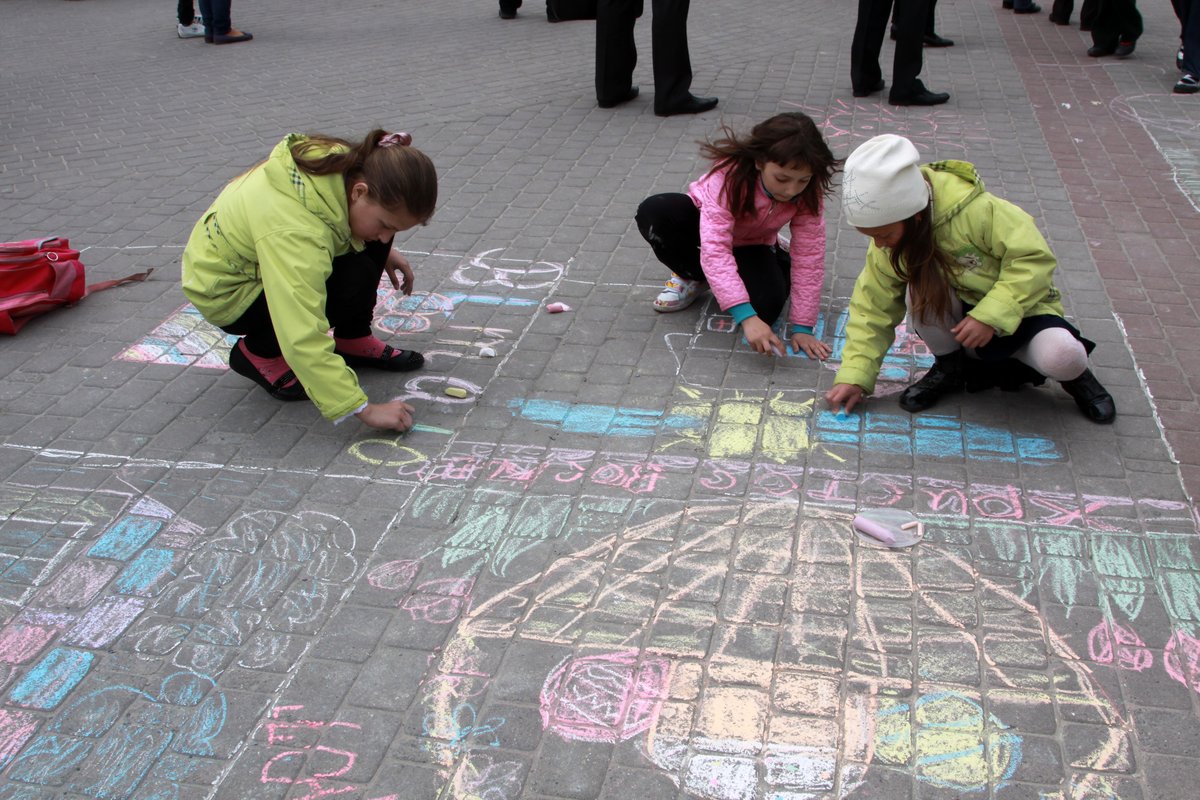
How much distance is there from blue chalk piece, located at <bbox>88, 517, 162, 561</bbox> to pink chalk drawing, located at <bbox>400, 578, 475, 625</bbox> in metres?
0.85

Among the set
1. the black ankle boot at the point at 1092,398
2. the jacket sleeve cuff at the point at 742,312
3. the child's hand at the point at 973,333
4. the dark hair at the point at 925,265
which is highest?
the dark hair at the point at 925,265

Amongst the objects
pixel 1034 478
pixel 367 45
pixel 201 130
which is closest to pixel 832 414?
pixel 1034 478

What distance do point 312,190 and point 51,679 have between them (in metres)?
1.59

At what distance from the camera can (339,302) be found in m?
3.56

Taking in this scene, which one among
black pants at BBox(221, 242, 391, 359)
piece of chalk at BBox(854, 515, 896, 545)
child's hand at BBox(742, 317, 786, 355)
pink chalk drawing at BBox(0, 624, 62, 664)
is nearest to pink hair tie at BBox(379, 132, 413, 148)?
black pants at BBox(221, 242, 391, 359)

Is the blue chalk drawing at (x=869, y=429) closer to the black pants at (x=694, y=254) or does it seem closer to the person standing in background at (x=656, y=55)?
the black pants at (x=694, y=254)

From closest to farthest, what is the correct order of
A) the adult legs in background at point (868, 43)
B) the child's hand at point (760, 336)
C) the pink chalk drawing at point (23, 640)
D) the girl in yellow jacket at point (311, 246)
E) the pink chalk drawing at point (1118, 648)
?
the pink chalk drawing at point (1118, 648)
the pink chalk drawing at point (23, 640)
the girl in yellow jacket at point (311, 246)
the child's hand at point (760, 336)
the adult legs in background at point (868, 43)

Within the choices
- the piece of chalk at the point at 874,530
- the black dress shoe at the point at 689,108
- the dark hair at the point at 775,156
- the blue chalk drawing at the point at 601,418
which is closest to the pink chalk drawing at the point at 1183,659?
the piece of chalk at the point at 874,530

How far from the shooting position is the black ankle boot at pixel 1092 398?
3.32 metres

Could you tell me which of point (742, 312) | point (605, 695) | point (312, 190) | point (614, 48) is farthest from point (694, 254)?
point (614, 48)

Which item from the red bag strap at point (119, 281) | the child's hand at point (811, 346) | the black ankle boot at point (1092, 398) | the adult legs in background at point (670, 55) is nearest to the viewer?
the black ankle boot at point (1092, 398)

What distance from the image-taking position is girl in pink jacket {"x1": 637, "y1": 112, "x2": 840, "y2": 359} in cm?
355

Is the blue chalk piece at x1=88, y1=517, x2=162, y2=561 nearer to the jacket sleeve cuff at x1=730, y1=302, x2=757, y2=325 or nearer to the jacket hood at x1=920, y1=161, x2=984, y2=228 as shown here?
the jacket sleeve cuff at x1=730, y1=302, x2=757, y2=325

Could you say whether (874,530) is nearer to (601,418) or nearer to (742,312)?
(601,418)
